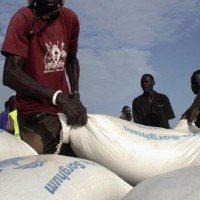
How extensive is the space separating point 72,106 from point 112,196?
1.47 ft

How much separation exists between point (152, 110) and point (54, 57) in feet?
10.1

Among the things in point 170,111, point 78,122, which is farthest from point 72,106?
point 170,111

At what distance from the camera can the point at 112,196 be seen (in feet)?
4.84

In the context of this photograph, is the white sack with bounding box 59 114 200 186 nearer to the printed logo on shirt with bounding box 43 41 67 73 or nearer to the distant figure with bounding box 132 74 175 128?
the printed logo on shirt with bounding box 43 41 67 73

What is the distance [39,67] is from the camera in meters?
2.00

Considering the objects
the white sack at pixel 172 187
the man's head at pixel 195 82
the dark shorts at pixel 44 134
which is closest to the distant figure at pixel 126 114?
the man's head at pixel 195 82

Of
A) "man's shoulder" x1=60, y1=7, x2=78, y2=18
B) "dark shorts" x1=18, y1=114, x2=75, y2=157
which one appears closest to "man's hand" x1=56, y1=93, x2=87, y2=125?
"dark shorts" x1=18, y1=114, x2=75, y2=157

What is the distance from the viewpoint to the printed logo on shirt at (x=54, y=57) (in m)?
2.02

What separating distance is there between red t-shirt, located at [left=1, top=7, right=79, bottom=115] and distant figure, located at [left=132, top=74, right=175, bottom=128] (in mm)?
2934

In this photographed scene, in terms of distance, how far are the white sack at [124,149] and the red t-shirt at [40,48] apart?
247 mm

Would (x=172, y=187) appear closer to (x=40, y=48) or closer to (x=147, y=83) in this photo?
(x=40, y=48)

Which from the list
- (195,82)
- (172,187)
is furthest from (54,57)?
(195,82)

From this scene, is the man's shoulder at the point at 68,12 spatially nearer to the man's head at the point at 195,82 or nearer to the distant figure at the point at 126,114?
the man's head at the point at 195,82

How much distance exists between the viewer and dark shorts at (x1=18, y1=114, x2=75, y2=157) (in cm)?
195
